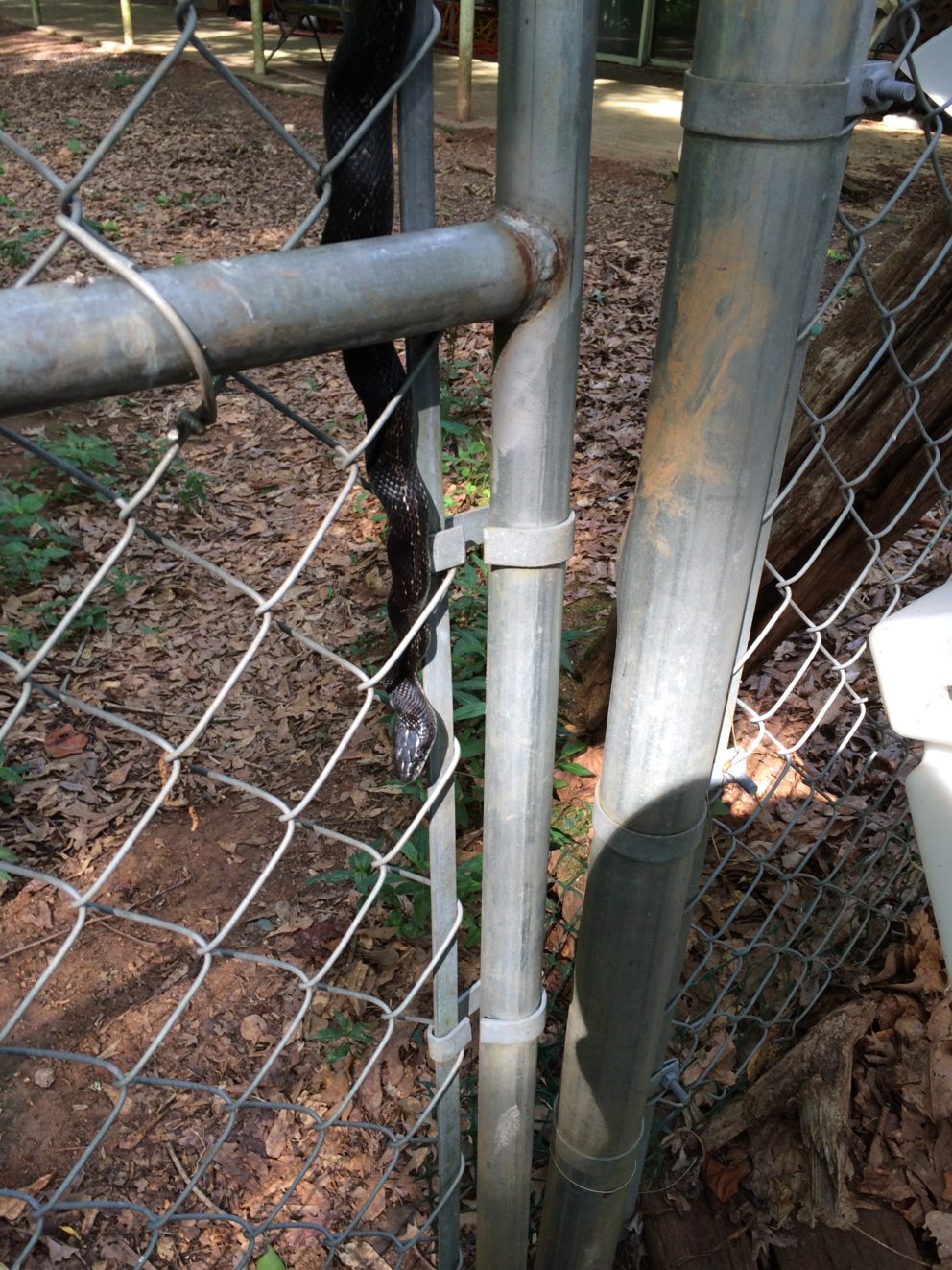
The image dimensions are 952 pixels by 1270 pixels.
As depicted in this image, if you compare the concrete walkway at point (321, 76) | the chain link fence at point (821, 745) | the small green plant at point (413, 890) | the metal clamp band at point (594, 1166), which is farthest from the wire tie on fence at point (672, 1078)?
the concrete walkway at point (321, 76)

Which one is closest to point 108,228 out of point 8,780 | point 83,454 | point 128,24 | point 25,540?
point 83,454

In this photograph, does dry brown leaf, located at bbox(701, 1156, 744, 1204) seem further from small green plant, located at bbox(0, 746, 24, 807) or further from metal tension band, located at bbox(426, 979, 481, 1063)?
small green plant, located at bbox(0, 746, 24, 807)

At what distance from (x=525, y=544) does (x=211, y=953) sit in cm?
51

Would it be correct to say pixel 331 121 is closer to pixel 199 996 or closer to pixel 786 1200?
pixel 786 1200

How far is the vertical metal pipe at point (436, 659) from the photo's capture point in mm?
771

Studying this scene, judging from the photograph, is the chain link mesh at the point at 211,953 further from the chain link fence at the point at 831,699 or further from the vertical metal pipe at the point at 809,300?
the chain link fence at the point at 831,699

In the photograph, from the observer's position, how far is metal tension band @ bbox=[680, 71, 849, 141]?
2.46 ft

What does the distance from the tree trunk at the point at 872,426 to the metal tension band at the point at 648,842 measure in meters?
0.53

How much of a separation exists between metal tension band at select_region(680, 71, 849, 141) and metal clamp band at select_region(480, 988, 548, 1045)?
38.8 inches

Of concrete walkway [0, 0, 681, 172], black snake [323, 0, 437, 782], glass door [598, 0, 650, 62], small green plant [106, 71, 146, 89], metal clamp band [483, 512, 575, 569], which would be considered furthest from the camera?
glass door [598, 0, 650, 62]

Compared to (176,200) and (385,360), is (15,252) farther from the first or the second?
(385,360)

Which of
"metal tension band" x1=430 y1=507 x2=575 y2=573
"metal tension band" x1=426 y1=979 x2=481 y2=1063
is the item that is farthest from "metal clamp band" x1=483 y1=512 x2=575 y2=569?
"metal tension band" x1=426 y1=979 x2=481 y2=1063

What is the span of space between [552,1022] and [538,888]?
4.10 feet

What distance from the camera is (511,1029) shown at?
1.24 metres
